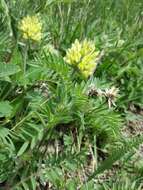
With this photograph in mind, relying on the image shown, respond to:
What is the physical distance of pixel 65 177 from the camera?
197 cm

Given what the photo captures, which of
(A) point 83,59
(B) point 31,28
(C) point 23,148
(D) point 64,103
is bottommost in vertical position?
(C) point 23,148

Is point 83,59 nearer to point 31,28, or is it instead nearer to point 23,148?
point 31,28

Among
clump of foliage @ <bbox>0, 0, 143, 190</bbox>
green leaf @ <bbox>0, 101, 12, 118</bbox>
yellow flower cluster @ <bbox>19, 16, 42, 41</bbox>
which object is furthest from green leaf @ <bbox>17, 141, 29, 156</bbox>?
yellow flower cluster @ <bbox>19, 16, 42, 41</bbox>

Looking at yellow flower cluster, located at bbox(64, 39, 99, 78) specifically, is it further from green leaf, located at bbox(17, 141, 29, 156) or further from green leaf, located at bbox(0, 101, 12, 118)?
green leaf, located at bbox(17, 141, 29, 156)

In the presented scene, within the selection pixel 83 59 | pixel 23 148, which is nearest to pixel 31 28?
pixel 83 59

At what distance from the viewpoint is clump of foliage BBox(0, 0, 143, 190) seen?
5.77 ft

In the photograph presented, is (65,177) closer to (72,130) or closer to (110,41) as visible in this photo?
(72,130)

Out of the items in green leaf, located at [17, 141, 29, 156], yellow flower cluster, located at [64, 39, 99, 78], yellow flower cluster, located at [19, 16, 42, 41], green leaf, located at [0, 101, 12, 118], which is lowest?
green leaf, located at [17, 141, 29, 156]

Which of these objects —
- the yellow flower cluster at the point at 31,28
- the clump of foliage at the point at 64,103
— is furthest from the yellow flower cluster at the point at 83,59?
the yellow flower cluster at the point at 31,28

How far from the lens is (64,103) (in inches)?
69.7

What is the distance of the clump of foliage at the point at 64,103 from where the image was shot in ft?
5.77

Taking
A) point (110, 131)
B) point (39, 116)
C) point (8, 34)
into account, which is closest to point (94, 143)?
point (110, 131)

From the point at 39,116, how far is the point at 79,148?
0.31 meters

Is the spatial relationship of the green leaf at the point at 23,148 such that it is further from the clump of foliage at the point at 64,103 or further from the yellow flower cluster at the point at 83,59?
the yellow flower cluster at the point at 83,59
